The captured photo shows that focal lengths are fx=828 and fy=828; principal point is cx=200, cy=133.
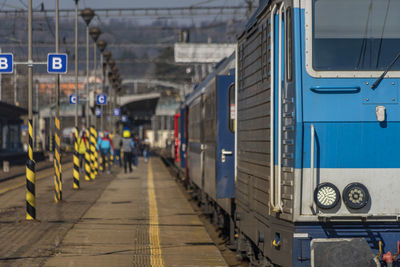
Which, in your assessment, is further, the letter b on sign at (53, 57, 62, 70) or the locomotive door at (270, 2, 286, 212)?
the letter b on sign at (53, 57, 62, 70)

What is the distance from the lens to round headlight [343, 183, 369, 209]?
7391 mm

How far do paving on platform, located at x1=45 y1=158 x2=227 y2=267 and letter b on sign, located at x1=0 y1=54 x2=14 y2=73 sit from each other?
374 cm

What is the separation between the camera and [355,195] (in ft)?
24.4

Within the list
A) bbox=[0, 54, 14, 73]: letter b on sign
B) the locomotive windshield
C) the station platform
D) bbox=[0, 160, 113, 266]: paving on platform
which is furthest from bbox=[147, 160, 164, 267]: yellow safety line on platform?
the locomotive windshield

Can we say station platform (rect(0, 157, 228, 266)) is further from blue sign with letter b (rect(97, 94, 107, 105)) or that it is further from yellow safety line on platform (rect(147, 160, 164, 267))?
blue sign with letter b (rect(97, 94, 107, 105))

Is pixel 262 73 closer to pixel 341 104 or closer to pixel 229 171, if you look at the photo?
pixel 341 104

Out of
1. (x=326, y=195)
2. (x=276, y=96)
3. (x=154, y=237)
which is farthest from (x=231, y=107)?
(x=326, y=195)

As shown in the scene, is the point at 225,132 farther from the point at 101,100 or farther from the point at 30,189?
the point at 101,100

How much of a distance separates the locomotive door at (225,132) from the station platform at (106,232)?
1.16 m

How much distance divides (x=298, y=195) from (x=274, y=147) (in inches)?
33.5

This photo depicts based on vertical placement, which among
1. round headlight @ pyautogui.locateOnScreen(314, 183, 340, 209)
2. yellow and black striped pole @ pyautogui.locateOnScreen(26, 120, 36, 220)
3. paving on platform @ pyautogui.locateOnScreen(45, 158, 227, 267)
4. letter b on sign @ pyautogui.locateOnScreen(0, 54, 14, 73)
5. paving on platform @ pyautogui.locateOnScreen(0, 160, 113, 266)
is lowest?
paving on platform @ pyautogui.locateOnScreen(45, 158, 227, 267)

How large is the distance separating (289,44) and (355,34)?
2.02 feet

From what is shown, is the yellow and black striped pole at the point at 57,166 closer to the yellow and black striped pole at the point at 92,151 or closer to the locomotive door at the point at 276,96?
the yellow and black striped pole at the point at 92,151

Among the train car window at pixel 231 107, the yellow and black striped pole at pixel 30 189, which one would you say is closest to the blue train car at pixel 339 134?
the train car window at pixel 231 107
